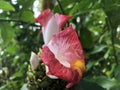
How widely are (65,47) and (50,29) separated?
0.27 ft

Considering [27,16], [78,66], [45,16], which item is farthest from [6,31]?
[78,66]

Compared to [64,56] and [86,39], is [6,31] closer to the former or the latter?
[86,39]

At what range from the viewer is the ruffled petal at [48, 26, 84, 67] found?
0.64 m

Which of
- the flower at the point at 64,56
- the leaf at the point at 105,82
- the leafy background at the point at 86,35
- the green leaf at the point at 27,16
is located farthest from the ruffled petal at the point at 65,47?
the green leaf at the point at 27,16

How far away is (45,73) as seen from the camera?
73 cm

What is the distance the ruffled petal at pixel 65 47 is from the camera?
640 mm

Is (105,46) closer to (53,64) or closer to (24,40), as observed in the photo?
(53,64)

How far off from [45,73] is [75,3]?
326 mm

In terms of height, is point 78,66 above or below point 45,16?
below

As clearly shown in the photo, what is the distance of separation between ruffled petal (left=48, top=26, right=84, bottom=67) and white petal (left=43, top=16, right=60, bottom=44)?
5 centimetres

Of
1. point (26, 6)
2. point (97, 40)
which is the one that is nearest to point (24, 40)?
point (97, 40)

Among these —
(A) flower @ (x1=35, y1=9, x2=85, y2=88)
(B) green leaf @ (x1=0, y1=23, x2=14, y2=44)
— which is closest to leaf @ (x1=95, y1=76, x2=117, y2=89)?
(A) flower @ (x1=35, y1=9, x2=85, y2=88)

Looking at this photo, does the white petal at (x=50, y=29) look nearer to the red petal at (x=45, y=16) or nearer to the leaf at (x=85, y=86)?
the red petal at (x=45, y=16)

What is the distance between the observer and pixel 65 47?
646mm
